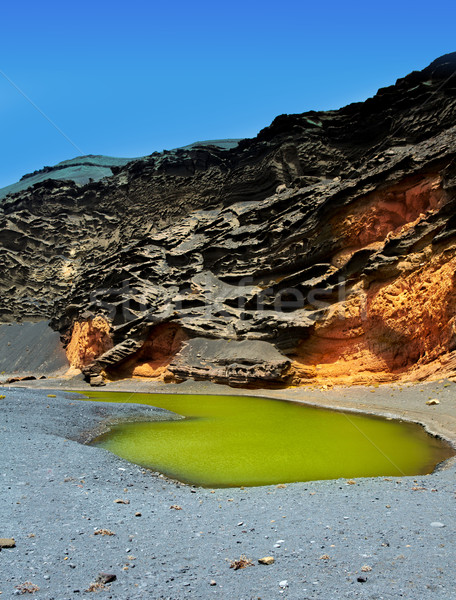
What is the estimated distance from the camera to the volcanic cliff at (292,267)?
21.8 m

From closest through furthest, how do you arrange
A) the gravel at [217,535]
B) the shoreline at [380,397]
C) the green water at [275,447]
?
the gravel at [217,535], the green water at [275,447], the shoreline at [380,397]

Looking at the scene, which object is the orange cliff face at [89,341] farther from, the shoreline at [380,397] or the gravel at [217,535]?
the gravel at [217,535]

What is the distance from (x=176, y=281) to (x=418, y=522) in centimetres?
3478

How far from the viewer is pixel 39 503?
6168 millimetres

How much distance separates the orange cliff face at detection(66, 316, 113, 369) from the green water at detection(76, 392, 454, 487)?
22.2 meters

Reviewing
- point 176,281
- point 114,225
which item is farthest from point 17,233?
point 176,281

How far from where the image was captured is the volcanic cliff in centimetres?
2181

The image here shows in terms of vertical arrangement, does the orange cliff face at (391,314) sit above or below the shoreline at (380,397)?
above

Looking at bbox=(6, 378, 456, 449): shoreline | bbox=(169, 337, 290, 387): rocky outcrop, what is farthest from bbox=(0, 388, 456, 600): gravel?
bbox=(169, 337, 290, 387): rocky outcrop

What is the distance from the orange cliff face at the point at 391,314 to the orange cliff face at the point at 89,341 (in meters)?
19.5

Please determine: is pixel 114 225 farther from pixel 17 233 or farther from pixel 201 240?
pixel 201 240

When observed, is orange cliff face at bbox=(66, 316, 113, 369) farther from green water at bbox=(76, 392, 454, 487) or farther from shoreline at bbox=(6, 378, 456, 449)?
green water at bbox=(76, 392, 454, 487)

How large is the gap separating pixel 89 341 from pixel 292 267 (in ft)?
71.6

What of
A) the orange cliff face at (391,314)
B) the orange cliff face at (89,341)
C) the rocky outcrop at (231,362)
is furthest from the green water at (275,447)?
the orange cliff face at (89,341)
